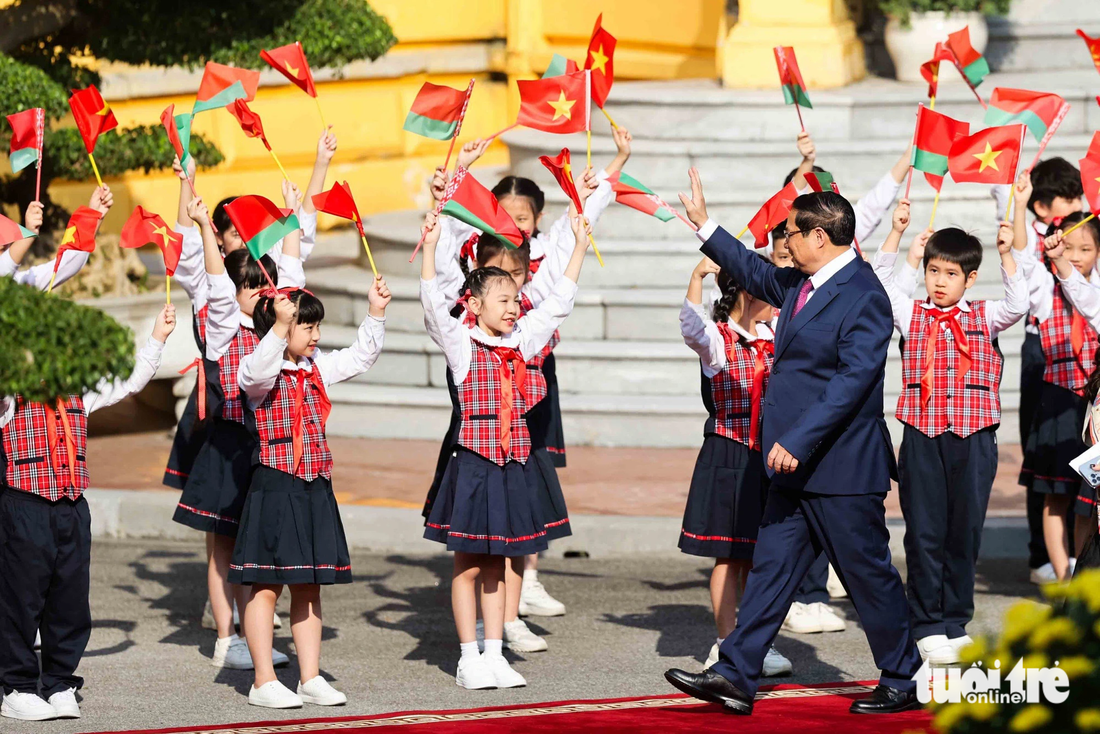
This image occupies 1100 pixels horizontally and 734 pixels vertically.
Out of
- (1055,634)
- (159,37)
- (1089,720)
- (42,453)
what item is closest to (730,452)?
(42,453)

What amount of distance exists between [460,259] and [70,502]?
2.08m

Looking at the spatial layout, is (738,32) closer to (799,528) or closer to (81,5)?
(81,5)

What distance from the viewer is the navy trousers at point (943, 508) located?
602 centimetres

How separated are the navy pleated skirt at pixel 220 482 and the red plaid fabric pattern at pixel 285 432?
1.64 feet

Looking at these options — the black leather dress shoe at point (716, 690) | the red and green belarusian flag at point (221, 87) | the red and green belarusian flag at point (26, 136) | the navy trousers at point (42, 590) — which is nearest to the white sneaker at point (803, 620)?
the black leather dress shoe at point (716, 690)

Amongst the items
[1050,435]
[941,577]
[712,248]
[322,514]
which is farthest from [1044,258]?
[322,514]

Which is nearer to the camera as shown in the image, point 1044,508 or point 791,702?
point 791,702

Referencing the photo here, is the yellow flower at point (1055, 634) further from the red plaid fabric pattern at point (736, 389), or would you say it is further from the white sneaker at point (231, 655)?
the white sneaker at point (231, 655)

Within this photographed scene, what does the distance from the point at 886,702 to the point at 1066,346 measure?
7.73 feet

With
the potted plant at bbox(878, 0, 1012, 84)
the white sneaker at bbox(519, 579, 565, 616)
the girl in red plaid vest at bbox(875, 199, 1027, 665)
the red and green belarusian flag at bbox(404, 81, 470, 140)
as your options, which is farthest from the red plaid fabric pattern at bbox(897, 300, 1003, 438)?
the potted plant at bbox(878, 0, 1012, 84)

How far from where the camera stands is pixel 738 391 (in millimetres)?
6023

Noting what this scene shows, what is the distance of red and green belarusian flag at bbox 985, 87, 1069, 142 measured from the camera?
7008 mm

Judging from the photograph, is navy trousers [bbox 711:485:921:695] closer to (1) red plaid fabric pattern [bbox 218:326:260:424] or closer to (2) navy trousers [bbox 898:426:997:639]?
(2) navy trousers [bbox 898:426:997:639]

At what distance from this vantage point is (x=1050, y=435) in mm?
7016
